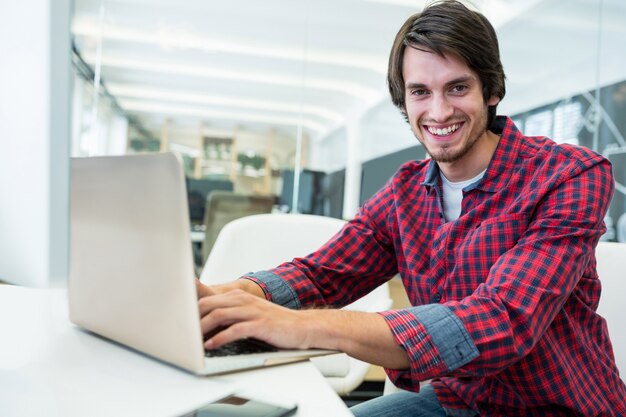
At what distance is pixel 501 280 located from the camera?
2.63ft

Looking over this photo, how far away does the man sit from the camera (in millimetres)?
729

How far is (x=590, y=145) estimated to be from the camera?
356 cm

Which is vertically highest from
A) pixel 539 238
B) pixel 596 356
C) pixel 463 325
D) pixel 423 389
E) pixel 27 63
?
pixel 27 63

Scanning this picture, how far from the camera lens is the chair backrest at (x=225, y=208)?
4141 millimetres

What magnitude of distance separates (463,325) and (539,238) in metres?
0.23

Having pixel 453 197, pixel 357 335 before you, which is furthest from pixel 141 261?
pixel 453 197

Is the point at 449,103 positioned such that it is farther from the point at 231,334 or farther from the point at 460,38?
the point at 231,334

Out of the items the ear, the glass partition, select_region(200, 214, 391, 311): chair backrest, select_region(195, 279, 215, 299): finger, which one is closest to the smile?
the ear

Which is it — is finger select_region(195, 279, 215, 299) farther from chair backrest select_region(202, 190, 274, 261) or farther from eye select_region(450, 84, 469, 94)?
chair backrest select_region(202, 190, 274, 261)

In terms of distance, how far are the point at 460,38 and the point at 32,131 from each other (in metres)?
0.86

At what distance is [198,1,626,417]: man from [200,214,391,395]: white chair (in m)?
0.38

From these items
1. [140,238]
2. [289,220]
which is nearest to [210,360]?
[140,238]

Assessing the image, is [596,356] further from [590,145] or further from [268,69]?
[268,69]

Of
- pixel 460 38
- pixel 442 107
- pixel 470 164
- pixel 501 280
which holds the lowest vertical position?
pixel 501 280
